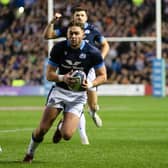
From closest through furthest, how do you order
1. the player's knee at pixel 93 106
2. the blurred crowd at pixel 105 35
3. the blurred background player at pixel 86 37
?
1. the blurred background player at pixel 86 37
2. the player's knee at pixel 93 106
3. the blurred crowd at pixel 105 35

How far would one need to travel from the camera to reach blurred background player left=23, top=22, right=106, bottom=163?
39.9 feet

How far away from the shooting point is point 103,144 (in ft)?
50.5

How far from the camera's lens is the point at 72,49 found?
40.4 feet

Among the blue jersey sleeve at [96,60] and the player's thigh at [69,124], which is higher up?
the blue jersey sleeve at [96,60]

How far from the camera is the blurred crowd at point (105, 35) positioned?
A: 129 feet

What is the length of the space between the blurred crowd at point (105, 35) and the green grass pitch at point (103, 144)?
43.7ft

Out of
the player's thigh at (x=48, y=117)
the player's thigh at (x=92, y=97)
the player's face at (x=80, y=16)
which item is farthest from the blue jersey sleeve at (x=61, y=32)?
the player's thigh at (x=48, y=117)

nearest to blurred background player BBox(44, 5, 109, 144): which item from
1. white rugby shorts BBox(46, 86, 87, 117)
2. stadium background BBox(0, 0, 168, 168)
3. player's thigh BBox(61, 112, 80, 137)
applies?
stadium background BBox(0, 0, 168, 168)

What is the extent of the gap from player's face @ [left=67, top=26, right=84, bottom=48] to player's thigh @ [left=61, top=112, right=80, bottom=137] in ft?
3.46

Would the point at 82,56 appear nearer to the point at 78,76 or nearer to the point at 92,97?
the point at 78,76

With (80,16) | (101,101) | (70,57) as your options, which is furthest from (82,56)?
(101,101)

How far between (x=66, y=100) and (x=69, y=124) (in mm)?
359

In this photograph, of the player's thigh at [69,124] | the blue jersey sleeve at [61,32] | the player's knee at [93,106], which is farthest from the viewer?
the player's knee at [93,106]

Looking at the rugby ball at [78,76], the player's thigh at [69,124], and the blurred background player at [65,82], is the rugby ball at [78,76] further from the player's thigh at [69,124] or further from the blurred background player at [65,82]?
the player's thigh at [69,124]
